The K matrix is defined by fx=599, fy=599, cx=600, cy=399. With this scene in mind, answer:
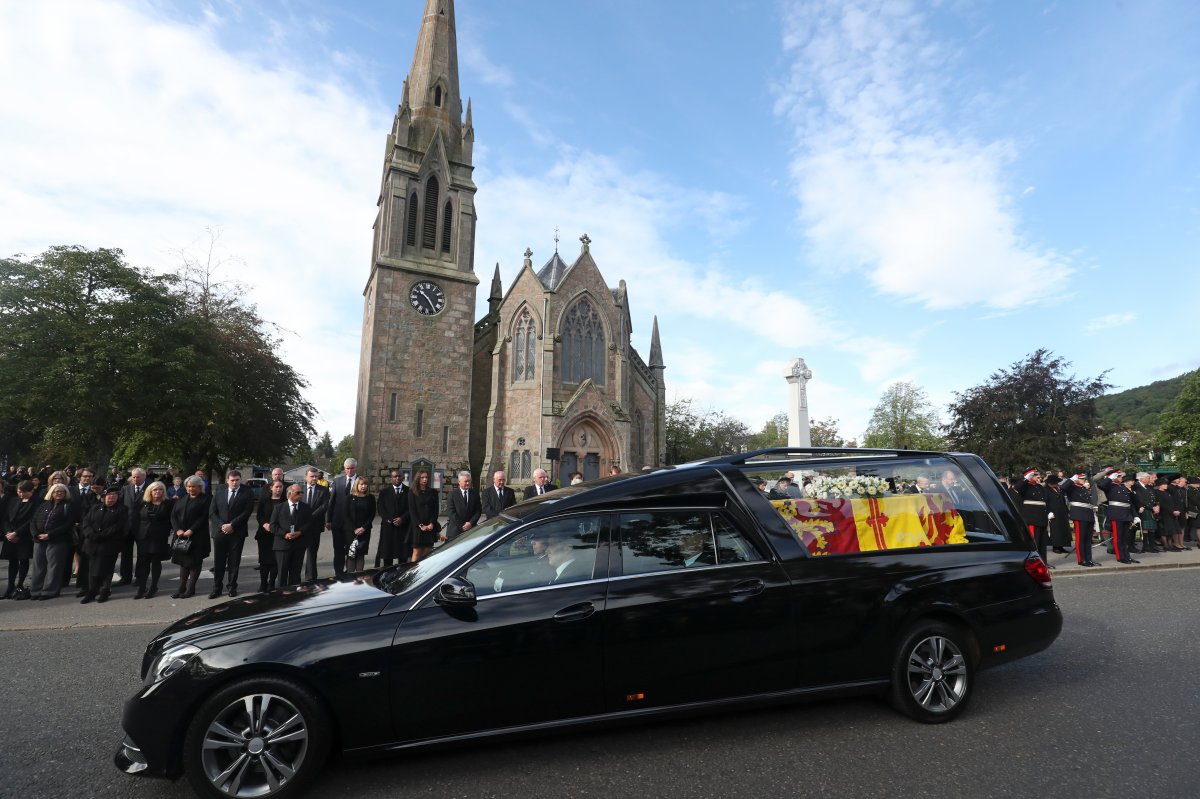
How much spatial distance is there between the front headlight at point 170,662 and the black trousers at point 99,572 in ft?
22.9

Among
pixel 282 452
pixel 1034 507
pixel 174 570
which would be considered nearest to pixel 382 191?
pixel 282 452

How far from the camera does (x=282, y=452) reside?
3130 cm

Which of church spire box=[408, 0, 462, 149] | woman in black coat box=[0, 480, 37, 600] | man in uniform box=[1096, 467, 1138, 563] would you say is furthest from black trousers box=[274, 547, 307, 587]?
church spire box=[408, 0, 462, 149]

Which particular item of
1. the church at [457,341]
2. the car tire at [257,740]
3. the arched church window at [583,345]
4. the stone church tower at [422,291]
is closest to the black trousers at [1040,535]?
the car tire at [257,740]

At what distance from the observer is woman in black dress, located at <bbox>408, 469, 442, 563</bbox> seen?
8.91 metres

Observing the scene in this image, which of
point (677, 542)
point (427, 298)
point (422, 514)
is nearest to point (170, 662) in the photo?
point (677, 542)

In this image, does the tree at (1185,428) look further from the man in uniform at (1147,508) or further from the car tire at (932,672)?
the car tire at (932,672)

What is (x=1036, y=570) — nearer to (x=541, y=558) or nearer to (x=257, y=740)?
(x=541, y=558)

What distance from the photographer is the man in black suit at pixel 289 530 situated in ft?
27.1

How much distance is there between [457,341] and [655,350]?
564 inches

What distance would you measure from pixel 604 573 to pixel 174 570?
35.5 ft

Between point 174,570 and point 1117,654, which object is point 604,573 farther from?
point 174,570

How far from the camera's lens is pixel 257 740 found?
115 inches

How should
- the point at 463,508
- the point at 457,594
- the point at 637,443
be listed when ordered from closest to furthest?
1. the point at 457,594
2. the point at 463,508
3. the point at 637,443
